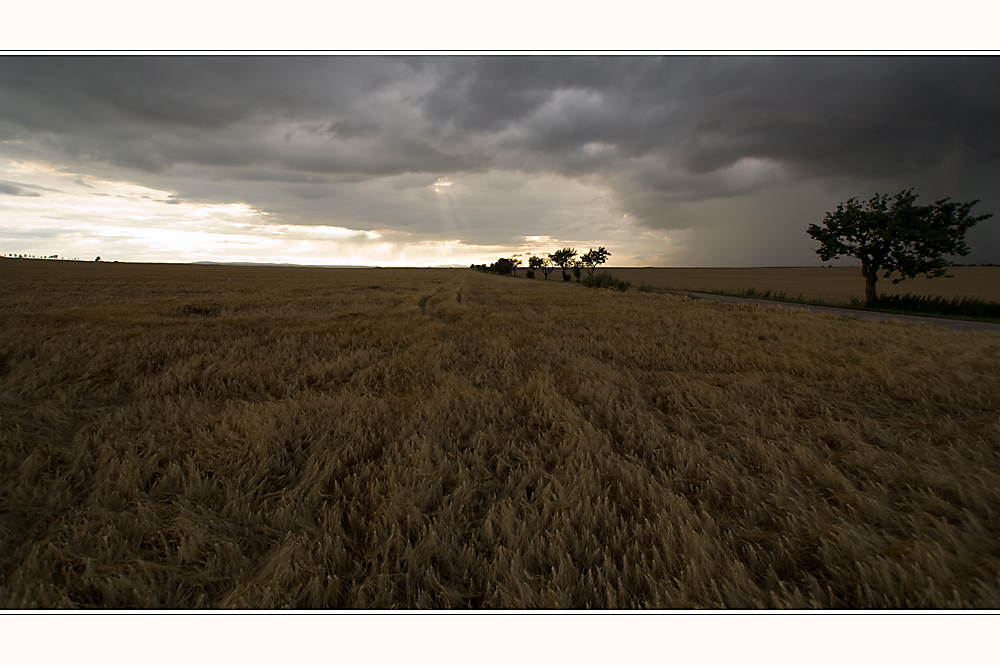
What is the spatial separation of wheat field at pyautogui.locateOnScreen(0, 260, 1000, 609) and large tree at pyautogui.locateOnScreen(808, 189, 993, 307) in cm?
2590

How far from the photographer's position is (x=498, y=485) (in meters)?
3.17

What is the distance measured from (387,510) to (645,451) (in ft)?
8.08

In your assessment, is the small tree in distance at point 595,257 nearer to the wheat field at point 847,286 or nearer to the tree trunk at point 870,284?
the wheat field at point 847,286

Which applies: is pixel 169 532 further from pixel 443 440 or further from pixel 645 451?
pixel 645 451

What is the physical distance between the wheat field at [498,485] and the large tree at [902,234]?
25896mm

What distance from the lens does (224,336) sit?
9742 mm

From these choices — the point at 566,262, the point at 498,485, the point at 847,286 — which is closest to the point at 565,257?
the point at 566,262

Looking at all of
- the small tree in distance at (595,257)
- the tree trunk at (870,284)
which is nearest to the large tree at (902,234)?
the tree trunk at (870,284)

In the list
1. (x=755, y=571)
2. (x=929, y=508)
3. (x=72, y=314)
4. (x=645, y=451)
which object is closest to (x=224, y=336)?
(x=72, y=314)

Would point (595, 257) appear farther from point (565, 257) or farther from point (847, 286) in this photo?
point (847, 286)

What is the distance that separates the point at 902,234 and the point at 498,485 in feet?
113

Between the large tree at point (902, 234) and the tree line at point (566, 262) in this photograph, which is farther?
the tree line at point (566, 262)

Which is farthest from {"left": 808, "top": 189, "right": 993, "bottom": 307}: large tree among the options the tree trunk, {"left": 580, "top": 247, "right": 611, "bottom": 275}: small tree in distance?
{"left": 580, "top": 247, "right": 611, "bottom": 275}: small tree in distance

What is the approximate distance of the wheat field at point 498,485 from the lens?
6.88 ft
